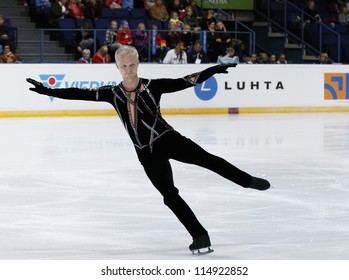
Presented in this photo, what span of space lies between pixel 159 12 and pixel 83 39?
251 cm

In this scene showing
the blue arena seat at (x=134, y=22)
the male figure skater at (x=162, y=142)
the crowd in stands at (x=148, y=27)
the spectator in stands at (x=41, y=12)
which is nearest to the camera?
the male figure skater at (x=162, y=142)

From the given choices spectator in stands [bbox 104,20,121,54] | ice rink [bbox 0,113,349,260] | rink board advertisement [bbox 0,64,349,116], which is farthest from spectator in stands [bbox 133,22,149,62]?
ice rink [bbox 0,113,349,260]

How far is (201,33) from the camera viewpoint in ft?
60.3

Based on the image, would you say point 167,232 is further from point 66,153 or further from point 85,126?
point 85,126

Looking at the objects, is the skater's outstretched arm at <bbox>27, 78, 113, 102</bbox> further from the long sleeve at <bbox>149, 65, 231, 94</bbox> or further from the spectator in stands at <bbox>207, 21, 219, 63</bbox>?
the spectator in stands at <bbox>207, 21, 219, 63</bbox>

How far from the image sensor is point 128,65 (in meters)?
4.83

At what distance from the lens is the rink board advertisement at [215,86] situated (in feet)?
52.6

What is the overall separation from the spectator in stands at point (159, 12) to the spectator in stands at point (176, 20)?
26 centimetres

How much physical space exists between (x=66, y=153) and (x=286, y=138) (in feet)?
11.6

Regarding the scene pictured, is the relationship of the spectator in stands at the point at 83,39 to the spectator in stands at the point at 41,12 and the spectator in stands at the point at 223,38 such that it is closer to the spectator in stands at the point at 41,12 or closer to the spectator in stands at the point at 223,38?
the spectator in stands at the point at 41,12

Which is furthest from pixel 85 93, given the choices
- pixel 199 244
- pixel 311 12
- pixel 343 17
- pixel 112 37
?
pixel 343 17

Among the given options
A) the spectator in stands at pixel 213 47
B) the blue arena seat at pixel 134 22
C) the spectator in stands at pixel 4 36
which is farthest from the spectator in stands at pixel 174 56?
the spectator in stands at pixel 4 36

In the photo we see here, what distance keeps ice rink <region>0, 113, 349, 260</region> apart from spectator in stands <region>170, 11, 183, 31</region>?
6.41 m

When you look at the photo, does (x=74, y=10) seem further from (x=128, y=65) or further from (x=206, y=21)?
(x=128, y=65)
